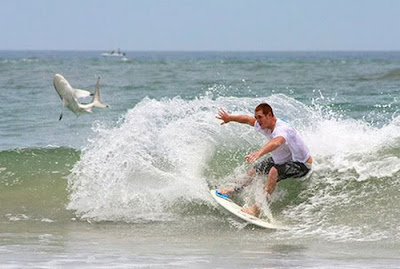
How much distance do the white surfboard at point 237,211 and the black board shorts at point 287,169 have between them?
49cm

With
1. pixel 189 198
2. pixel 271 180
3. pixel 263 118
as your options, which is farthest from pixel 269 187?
pixel 189 198

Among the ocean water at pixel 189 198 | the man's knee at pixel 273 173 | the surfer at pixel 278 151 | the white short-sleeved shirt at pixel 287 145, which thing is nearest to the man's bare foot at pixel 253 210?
the surfer at pixel 278 151

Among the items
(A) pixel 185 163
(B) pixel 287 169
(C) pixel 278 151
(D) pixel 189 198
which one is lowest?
(D) pixel 189 198

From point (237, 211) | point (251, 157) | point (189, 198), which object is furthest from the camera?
point (189, 198)

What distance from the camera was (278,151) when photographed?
9531 mm

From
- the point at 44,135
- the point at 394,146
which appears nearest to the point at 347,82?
the point at 44,135

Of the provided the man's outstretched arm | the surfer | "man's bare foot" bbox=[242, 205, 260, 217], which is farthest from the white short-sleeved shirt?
"man's bare foot" bbox=[242, 205, 260, 217]

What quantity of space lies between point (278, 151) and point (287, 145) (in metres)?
0.13

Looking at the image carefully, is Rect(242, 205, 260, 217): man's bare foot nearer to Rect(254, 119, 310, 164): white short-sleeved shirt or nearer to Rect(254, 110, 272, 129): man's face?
Rect(254, 119, 310, 164): white short-sleeved shirt

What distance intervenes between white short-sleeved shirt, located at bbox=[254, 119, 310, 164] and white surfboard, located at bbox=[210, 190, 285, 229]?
0.66 metres

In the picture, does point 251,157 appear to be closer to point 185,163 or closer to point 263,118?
point 263,118

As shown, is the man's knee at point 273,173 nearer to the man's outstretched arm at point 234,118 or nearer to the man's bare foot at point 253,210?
the man's bare foot at point 253,210

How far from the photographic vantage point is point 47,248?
8062 millimetres

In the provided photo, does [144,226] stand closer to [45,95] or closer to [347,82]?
[45,95]
